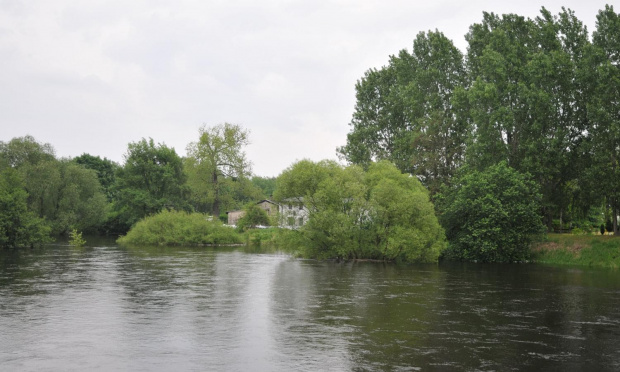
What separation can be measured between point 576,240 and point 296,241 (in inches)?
1128

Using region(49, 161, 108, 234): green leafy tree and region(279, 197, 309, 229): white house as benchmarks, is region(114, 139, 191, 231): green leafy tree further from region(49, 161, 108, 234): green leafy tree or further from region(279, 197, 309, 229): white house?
region(279, 197, 309, 229): white house

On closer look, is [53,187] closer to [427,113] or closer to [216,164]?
[216,164]

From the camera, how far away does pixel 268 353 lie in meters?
18.4

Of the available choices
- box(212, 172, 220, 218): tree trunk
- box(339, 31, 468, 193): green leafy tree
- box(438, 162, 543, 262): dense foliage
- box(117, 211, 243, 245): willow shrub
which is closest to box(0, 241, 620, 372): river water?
box(438, 162, 543, 262): dense foliage

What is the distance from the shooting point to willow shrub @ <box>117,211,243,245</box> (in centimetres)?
7825

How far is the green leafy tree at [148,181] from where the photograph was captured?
9919 centimetres

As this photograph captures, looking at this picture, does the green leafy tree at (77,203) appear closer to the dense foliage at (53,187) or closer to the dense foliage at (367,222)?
the dense foliage at (53,187)

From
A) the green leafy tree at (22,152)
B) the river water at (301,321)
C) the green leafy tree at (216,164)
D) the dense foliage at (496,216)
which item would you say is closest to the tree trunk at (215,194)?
the green leafy tree at (216,164)

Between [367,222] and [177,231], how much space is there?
114 ft

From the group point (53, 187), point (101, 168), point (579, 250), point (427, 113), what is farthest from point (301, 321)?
point (101, 168)

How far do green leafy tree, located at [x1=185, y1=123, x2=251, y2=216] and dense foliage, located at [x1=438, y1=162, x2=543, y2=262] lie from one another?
166ft

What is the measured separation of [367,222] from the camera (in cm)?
5294

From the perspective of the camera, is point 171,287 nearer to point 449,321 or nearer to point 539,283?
point 449,321

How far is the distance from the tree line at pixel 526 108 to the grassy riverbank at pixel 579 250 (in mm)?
2993
